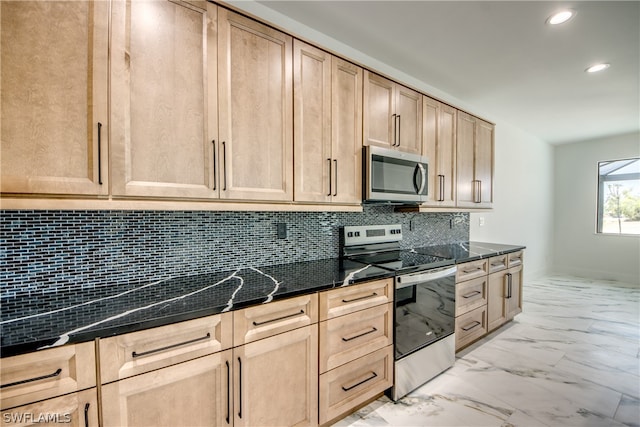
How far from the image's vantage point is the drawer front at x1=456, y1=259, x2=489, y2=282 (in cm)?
239

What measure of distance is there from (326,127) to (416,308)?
Result: 1.39 meters

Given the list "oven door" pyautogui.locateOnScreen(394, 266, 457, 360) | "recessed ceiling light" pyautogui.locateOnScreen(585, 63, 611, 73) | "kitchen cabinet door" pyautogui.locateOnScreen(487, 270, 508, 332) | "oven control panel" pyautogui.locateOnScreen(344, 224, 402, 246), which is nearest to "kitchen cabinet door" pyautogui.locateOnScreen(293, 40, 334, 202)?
"oven control panel" pyautogui.locateOnScreen(344, 224, 402, 246)

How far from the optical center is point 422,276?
197 centimetres

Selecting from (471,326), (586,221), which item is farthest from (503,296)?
(586,221)

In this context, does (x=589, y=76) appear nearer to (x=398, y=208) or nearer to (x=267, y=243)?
(x=398, y=208)

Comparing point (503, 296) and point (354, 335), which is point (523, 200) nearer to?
point (503, 296)

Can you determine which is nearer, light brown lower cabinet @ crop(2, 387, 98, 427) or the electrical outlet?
light brown lower cabinet @ crop(2, 387, 98, 427)

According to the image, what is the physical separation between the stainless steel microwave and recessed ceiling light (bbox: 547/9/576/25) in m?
1.23

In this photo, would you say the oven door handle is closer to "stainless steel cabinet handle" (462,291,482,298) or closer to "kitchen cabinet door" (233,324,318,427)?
"stainless steel cabinet handle" (462,291,482,298)

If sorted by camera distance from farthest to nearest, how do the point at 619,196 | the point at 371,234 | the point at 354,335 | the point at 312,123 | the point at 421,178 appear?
the point at 619,196
the point at 371,234
the point at 421,178
the point at 312,123
the point at 354,335

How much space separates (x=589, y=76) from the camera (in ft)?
9.38

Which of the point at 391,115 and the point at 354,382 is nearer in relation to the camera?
the point at 354,382

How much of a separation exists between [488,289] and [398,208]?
118 cm

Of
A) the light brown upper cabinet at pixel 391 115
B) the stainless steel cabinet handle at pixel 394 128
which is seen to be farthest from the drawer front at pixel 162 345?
the stainless steel cabinet handle at pixel 394 128
